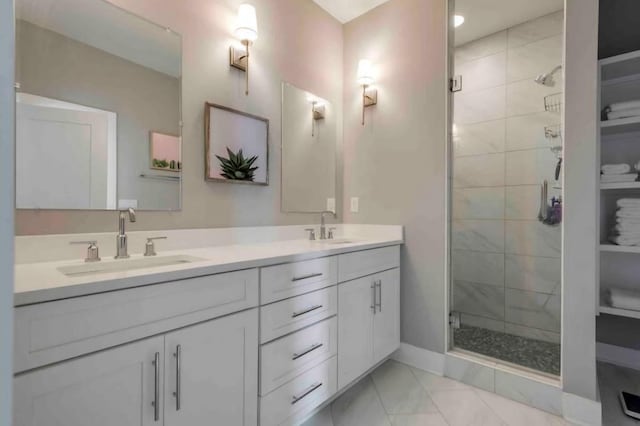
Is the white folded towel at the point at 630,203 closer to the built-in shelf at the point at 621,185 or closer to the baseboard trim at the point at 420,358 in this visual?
the built-in shelf at the point at 621,185

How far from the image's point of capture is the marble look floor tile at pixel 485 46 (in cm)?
223

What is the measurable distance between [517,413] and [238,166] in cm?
199

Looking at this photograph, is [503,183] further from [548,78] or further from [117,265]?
[117,265]

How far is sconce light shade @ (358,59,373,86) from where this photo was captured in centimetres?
227

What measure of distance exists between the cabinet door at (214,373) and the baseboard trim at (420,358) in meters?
1.26

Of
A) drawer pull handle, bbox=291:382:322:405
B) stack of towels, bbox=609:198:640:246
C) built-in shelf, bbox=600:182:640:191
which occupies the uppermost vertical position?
built-in shelf, bbox=600:182:640:191

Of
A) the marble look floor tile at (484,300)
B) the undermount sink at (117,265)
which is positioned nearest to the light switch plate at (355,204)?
the marble look floor tile at (484,300)

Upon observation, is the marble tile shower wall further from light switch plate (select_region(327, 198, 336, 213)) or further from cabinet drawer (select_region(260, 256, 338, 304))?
cabinet drawer (select_region(260, 256, 338, 304))

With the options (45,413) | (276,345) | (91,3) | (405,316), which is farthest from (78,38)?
(405,316)

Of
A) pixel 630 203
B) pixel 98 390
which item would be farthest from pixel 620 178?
pixel 98 390

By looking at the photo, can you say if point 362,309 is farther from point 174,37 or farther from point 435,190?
point 174,37

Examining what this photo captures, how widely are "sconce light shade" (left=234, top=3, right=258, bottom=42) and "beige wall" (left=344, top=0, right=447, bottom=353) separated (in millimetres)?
955

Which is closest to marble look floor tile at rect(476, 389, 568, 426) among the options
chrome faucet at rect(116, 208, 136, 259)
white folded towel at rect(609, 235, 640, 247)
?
white folded towel at rect(609, 235, 640, 247)

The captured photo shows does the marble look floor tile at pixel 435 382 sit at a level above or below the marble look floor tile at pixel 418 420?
below
